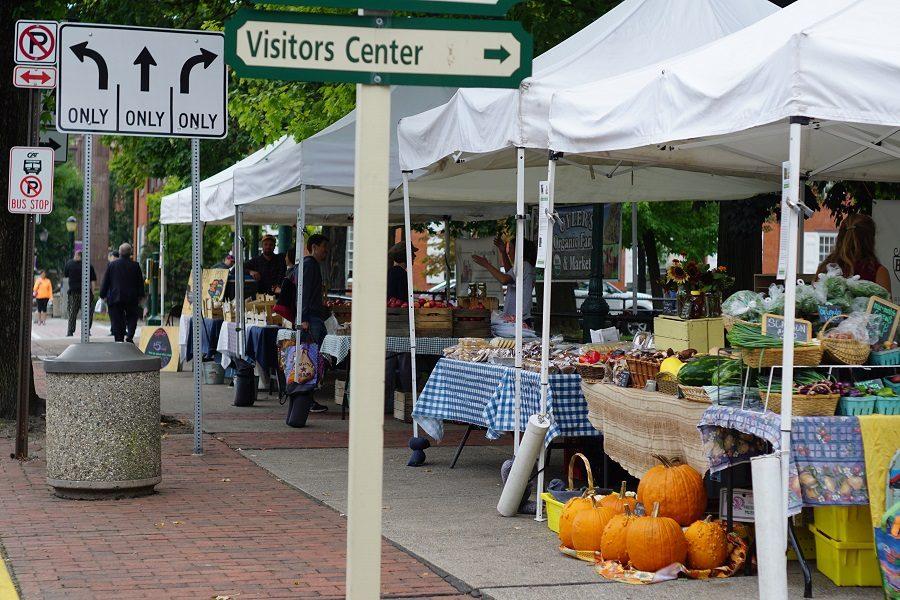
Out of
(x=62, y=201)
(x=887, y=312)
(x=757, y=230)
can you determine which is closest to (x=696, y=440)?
(x=887, y=312)

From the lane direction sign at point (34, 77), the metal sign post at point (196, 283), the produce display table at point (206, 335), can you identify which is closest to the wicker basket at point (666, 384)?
the metal sign post at point (196, 283)

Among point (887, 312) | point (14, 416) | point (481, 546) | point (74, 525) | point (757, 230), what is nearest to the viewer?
point (887, 312)

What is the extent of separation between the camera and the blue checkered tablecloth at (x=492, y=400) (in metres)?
8.59

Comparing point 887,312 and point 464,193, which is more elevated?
point 464,193

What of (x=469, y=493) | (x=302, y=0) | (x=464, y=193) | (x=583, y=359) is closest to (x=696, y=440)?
(x=583, y=359)

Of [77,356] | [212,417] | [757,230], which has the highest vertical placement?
[757,230]

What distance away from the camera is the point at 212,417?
46.7 feet

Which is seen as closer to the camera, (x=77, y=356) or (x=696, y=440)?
(x=696, y=440)

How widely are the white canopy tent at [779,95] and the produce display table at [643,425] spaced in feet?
4.50

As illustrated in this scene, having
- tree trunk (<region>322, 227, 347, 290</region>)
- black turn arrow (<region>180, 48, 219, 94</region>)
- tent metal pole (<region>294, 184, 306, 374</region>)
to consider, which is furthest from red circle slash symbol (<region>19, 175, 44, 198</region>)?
tree trunk (<region>322, 227, 347, 290</region>)

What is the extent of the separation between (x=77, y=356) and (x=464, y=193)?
21.9 feet

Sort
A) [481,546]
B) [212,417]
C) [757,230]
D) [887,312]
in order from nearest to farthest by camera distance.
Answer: [887,312] < [481,546] < [212,417] < [757,230]

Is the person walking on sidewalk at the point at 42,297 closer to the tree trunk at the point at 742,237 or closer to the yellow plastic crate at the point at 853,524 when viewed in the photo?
the tree trunk at the point at 742,237

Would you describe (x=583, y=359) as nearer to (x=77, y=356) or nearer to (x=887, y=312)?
(x=887, y=312)
